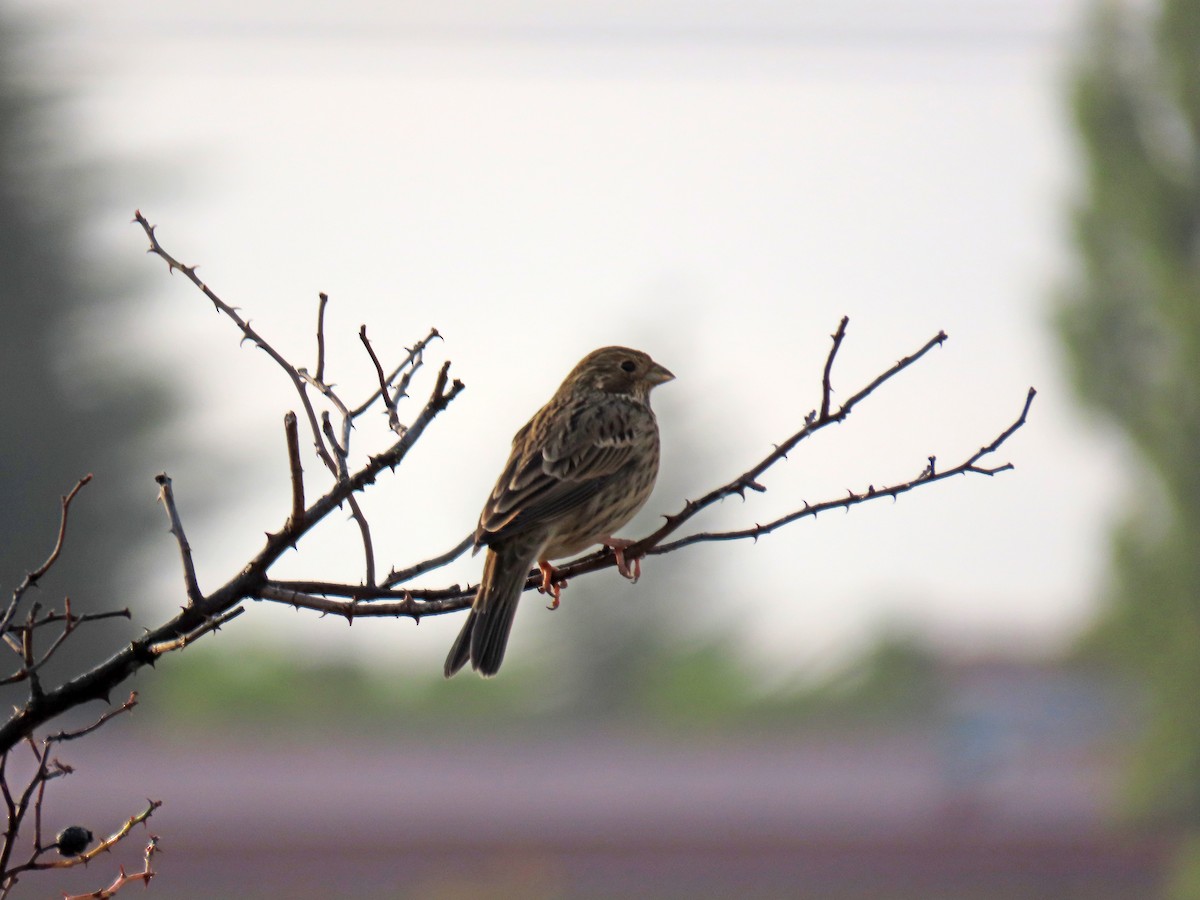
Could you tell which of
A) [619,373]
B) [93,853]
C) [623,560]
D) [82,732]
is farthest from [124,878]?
[619,373]

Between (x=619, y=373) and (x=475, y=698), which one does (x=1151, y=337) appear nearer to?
(x=475, y=698)

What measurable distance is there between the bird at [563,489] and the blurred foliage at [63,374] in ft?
87.1

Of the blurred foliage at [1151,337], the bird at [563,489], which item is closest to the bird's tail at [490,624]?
the bird at [563,489]

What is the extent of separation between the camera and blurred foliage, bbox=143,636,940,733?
35125mm

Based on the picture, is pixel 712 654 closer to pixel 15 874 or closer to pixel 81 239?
pixel 81 239

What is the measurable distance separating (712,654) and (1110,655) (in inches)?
411

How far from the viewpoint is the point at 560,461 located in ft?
18.3

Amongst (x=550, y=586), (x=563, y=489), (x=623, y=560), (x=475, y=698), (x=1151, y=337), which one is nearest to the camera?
(x=623, y=560)

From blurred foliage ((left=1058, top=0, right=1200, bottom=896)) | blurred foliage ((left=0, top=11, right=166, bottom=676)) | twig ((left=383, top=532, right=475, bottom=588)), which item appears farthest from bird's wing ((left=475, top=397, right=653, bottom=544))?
blurred foliage ((left=0, top=11, right=166, bottom=676))

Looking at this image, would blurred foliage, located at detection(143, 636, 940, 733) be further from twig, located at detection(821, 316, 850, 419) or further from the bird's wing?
twig, located at detection(821, 316, 850, 419)

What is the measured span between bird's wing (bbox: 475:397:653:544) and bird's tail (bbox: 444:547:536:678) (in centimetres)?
12

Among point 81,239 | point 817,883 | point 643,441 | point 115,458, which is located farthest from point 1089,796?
point 643,441

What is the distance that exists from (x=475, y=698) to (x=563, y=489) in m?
31.0

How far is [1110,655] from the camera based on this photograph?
1207 inches
